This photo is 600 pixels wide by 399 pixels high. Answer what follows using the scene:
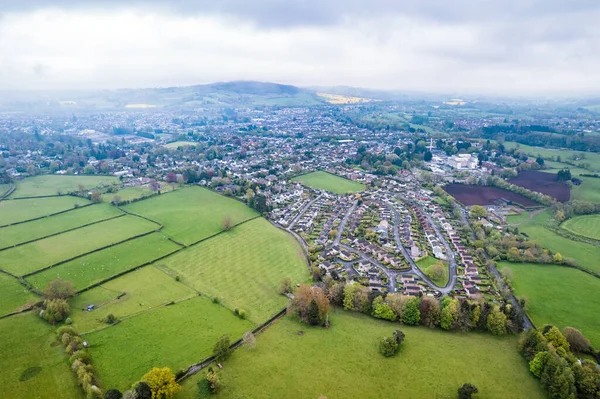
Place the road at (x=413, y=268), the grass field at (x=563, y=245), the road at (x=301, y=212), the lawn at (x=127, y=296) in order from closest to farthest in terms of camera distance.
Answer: the lawn at (x=127, y=296), the road at (x=413, y=268), the grass field at (x=563, y=245), the road at (x=301, y=212)

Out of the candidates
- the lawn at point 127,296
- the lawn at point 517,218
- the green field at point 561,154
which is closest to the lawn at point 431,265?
the lawn at point 517,218

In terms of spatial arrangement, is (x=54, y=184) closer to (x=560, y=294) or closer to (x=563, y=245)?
(x=560, y=294)

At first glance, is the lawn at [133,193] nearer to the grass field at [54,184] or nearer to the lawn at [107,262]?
the grass field at [54,184]

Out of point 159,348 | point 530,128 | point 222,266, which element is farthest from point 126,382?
point 530,128

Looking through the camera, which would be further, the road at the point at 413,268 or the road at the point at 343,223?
the road at the point at 343,223

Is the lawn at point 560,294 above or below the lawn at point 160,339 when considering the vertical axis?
above

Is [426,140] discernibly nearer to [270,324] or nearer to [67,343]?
[270,324]

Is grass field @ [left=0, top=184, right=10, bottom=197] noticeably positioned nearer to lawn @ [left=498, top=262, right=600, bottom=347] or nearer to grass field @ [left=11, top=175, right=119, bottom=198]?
grass field @ [left=11, top=175, right=119, bottom=198]
